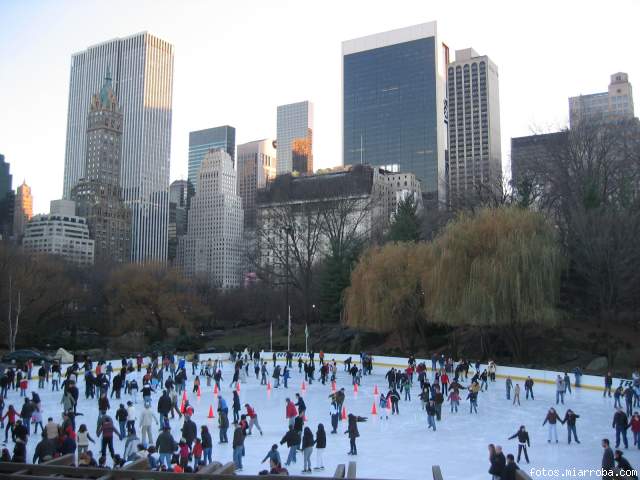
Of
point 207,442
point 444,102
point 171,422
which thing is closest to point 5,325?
point 171,422

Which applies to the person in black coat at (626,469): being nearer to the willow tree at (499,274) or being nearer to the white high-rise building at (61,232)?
the willow tree at (499,274)

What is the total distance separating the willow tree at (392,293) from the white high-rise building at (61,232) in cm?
14125

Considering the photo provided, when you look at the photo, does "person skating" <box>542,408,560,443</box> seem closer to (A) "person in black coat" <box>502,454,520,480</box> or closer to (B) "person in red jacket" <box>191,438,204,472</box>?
(A) "person in black coat" <box>502,454,520,480</box>

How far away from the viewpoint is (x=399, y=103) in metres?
188

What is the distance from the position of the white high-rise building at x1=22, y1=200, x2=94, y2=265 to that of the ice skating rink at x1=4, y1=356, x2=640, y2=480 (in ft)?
508

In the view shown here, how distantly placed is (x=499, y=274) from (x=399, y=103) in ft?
529

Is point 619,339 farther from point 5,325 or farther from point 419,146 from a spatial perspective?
point 419,146

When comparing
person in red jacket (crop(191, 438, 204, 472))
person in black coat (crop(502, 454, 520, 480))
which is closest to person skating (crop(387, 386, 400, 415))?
person in red jacket (crop(191, 438, 204, 472))

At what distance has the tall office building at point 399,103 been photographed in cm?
18575

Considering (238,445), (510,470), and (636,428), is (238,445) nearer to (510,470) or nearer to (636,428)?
(510,470)

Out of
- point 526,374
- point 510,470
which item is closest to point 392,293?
point 526,374

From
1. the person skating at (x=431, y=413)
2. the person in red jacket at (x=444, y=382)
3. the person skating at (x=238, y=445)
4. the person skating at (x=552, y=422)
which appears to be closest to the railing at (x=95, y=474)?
the person skating at (x=238, y=445)

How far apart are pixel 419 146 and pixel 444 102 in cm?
1758

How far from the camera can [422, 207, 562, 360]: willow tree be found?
33.7m
